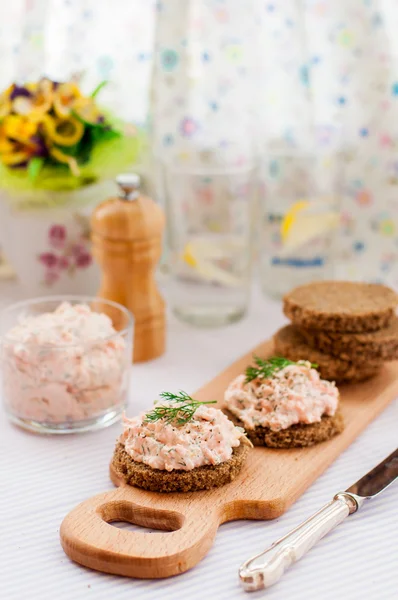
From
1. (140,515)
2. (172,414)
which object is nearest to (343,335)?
(172,414)

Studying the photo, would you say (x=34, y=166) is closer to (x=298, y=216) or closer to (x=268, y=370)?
(x=298, y=216)

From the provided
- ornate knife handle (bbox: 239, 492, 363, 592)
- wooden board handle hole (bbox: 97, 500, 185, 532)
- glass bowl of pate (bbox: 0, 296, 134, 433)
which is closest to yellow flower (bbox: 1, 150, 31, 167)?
glass bowl of pate (bbox: 0, 296, 134, 433)

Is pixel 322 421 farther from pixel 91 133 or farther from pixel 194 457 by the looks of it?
pixel 91 133

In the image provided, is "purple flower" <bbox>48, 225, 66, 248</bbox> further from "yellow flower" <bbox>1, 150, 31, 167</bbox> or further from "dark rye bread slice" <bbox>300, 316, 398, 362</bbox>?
"dark rye bread slice" <bbox>300, 316, 398, 362</bbox>

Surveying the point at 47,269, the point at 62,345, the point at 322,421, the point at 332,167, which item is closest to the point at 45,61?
the point at 47,269

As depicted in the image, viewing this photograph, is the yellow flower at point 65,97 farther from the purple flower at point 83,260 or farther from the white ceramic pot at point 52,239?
the purple flower at point 83,260
